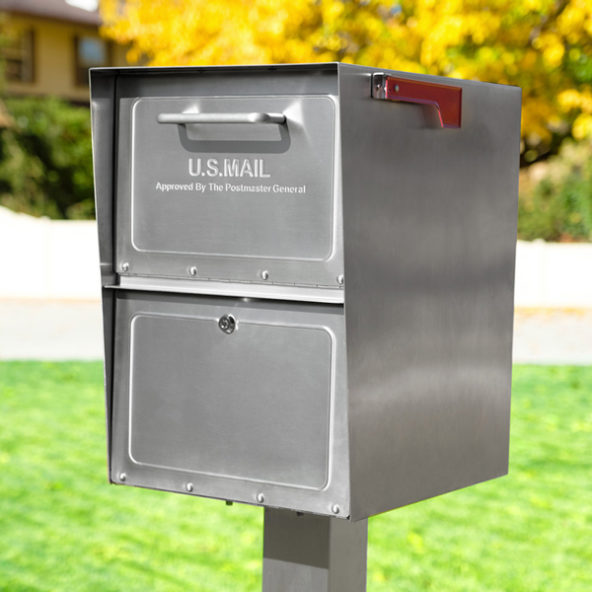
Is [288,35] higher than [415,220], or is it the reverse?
[288,35]

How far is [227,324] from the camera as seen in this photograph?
2.48m

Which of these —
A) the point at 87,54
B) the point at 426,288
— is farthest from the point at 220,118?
the point at 87,54

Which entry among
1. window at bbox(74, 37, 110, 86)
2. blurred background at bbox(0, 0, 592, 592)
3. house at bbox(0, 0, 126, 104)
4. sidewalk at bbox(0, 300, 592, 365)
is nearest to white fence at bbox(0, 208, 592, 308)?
blurred background at bbox(0, 0, 592, 592)

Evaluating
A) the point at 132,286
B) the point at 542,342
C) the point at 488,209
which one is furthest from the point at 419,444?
the point at 542,342

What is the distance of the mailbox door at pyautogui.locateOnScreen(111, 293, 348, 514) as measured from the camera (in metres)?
2.37

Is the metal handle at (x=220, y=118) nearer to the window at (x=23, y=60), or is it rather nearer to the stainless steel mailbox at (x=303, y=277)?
the stainless steel mailbox at (x=303, y=277)

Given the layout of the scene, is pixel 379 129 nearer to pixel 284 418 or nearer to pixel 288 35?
pixel 284 418

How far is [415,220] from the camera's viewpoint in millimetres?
2461

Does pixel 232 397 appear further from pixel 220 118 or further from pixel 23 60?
pixel 23 60

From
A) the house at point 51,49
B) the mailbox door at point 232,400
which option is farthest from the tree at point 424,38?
the house at point 51,49

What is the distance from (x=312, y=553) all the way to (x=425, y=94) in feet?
3.82

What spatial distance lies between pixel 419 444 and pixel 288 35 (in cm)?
1109

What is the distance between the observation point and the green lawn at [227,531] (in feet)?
15.6

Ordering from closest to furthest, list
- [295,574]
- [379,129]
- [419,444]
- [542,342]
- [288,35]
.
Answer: [379,129] < [419,444] < [295,574] < [542,342] < [288,35]
